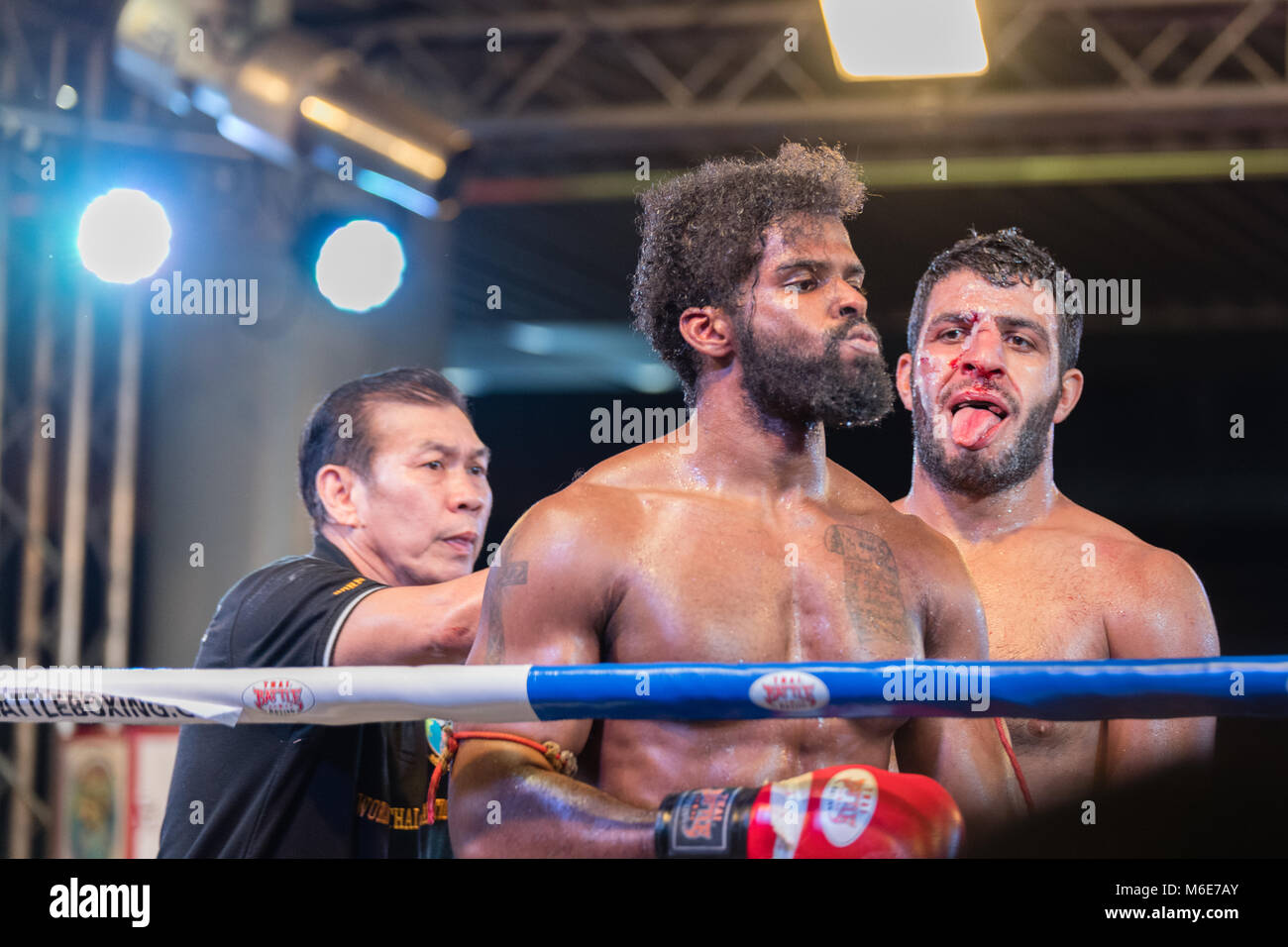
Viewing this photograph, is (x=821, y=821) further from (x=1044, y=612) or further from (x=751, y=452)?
(x=1044, y=612)

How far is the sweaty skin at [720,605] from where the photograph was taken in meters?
1.94

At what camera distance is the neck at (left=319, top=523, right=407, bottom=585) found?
8.54 ft

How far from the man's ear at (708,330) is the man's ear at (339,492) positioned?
79cm

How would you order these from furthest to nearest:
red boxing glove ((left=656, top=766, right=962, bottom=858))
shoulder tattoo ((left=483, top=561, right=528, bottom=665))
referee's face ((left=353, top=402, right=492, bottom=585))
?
referee's face ((left=353, top=402, right=492, bottom=585))
shoulder tattoo ((left=483, top=561, right=528, bottom=665))
red boxing glove ((left=656, top=766, right=962, bottom=858))

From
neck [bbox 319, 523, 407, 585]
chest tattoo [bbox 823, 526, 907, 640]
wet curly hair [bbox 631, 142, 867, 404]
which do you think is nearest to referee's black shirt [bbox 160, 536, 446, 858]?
neck [bbox 319, 523, 407, 585]

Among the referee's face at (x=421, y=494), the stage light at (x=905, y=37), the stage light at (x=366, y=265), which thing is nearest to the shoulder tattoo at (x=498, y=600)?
the referee's face at (x=421, y=494)

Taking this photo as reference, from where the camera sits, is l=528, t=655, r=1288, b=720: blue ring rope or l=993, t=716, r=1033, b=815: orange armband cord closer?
l=528, t=655, r=1288, b=720: blue ring rope

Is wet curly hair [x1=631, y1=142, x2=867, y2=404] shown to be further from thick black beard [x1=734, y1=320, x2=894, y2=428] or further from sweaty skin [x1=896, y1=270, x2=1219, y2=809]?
sweaty skin [x1=896, y1=270, x2=1219, y2=809]

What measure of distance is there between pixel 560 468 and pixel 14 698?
57.7 inches

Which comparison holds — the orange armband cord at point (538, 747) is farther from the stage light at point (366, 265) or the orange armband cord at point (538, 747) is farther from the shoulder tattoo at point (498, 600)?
the stage light at point (366, 265)

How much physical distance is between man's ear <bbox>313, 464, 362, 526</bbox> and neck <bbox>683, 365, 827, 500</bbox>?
0.80m

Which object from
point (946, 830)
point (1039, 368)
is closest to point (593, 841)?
point (946, 830)

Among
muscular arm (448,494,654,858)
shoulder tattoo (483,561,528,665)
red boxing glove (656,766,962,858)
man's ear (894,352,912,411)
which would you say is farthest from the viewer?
man's ear (894,352,912,411)

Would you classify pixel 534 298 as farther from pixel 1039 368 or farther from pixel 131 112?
pixel 1039 368
